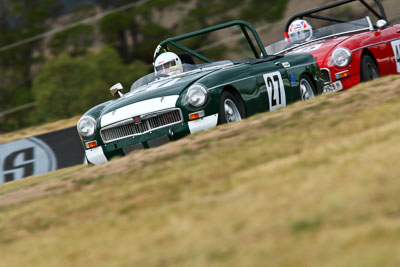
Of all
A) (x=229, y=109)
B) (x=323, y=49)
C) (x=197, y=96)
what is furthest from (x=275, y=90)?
(x=323, y=49)

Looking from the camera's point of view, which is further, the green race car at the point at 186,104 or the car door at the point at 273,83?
the car door at the point at 273,83

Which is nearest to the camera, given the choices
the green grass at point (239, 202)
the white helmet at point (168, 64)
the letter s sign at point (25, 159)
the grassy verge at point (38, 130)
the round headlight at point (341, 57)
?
the green grass at point (239, 202)

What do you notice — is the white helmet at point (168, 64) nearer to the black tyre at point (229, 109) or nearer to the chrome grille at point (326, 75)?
the black tyre at point (229, 109)

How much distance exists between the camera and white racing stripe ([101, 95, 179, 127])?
7460 mm

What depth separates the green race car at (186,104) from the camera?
739 cm

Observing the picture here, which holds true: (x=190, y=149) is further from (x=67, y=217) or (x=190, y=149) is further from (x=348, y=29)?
(x=348, y=29)

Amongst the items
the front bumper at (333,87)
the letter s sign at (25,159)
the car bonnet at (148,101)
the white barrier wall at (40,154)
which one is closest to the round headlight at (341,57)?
the front bumper at (333,87)

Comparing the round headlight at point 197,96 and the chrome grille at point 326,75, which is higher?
the round headlight at point 197,96

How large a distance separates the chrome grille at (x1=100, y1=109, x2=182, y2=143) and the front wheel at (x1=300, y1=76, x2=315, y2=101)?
228 centimetres

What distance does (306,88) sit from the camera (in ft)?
30.9

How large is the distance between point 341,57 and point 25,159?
4.66 metres

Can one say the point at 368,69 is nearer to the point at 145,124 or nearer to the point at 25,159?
the point at 145,124

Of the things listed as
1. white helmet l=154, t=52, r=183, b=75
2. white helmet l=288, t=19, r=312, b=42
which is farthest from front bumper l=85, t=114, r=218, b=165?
white helmet l=288, t=19, r=312, b=42

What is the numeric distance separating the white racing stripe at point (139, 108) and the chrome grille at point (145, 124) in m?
0.05
